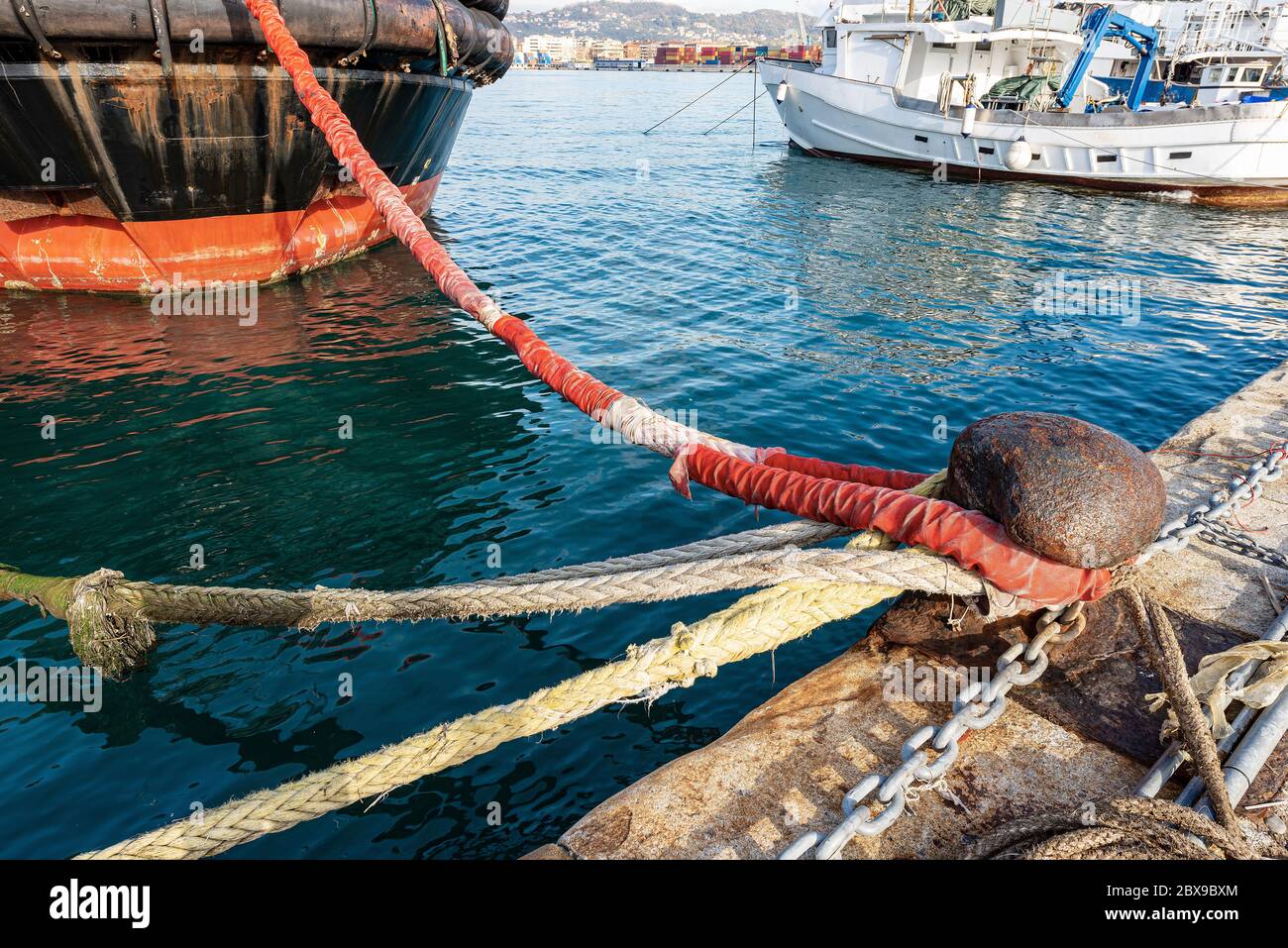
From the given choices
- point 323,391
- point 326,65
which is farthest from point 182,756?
point 326,65

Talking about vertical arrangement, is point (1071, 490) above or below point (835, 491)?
above

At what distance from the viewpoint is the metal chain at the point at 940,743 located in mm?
2529

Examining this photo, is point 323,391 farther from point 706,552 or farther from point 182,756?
point 706,552

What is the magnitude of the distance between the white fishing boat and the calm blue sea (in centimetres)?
386

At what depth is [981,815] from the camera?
279cm

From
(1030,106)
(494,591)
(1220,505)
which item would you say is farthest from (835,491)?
(1030,106)

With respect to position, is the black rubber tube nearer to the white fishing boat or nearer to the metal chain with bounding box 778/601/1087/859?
the metal chain with bounding box 778/601/1087/859

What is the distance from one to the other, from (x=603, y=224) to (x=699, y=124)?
2886 centimetres

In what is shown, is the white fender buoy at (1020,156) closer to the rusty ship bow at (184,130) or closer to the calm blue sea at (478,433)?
the calm blue sea at (478,433)

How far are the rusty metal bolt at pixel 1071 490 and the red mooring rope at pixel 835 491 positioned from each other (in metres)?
0.11

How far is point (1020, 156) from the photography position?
2384 centimetres

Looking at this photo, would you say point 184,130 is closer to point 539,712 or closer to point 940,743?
point 539,712

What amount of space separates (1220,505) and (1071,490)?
2463 mm

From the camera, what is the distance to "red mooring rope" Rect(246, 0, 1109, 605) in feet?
10.5
